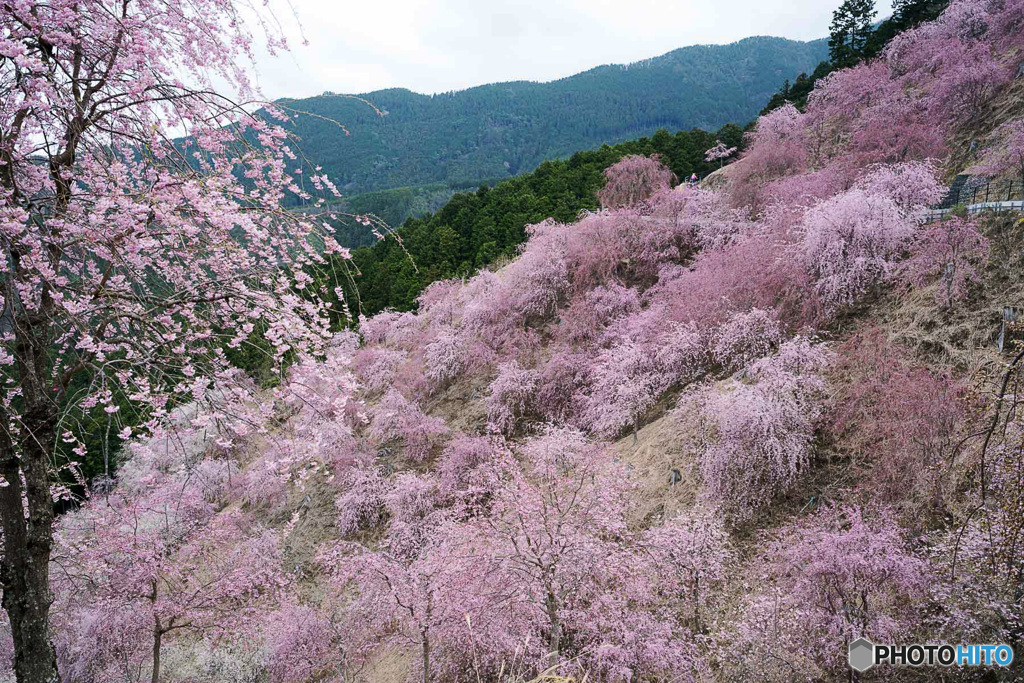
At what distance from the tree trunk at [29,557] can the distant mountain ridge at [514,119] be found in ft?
316

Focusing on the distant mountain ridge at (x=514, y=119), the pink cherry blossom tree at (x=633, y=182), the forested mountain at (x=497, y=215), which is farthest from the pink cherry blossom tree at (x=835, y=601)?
the distant mountain ridge at (x=514, y=119)

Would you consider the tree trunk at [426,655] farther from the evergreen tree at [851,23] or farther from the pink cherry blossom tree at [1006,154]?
the evergreen tree at [851,23]

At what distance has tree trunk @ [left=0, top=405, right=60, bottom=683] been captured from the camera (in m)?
3.61

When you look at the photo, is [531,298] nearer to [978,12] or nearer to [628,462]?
[628,462]

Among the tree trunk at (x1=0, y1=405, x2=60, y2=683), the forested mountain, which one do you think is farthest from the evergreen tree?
the tree trunk at (x1=0, y1=405, x2=60, y2=683)

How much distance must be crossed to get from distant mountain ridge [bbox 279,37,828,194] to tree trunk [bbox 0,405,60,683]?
9624 cm

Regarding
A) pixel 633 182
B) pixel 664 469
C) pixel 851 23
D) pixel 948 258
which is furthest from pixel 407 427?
pixel 851 23

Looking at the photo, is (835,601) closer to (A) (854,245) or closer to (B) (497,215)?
(A) (854,245)

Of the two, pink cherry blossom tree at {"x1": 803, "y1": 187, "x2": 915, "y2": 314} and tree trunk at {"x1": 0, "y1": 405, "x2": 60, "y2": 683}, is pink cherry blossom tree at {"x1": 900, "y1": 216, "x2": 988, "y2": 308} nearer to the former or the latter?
pink cherry blossom tree at {"x1": 803, "y1": 187, "x2": 915, "y2": 314}

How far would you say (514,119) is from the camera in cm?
11531

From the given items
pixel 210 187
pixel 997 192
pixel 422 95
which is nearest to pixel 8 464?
pixel 210 187

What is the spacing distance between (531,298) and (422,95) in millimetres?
131738

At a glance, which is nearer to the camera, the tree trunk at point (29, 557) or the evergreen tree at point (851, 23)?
the tree trunk at point (29, 557)

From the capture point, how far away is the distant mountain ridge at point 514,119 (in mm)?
105750
